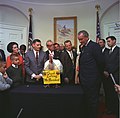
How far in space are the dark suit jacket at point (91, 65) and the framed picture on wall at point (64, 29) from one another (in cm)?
362

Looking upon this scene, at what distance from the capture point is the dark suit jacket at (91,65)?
2.71m

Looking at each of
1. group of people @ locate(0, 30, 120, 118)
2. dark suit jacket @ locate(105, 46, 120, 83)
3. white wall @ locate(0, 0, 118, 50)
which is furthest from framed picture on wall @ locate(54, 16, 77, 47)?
group of people @ locate(0, 30, 120, 118)

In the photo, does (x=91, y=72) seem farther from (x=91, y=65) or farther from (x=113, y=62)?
(x=113, y=62)

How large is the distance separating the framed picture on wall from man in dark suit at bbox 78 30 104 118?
360 cm

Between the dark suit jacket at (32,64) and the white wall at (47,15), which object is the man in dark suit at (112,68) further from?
the white wall at (47,15)

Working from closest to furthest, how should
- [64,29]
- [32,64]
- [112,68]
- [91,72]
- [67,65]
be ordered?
1. [91,72]
2. [32,64]
3. [112,68]
4. [67,65]
5. [64,29]

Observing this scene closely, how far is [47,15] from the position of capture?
21.3 feet

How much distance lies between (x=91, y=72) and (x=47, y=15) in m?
4.20

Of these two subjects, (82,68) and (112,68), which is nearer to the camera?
(82,68)

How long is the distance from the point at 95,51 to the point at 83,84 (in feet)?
1.64

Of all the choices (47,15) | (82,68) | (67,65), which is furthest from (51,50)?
(47,15)

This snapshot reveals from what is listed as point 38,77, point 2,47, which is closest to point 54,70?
point 38,77

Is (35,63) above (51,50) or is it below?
below

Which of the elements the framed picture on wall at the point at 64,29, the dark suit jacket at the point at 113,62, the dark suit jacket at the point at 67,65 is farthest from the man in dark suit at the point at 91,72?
the framed picture on wall at the point at 64,29
